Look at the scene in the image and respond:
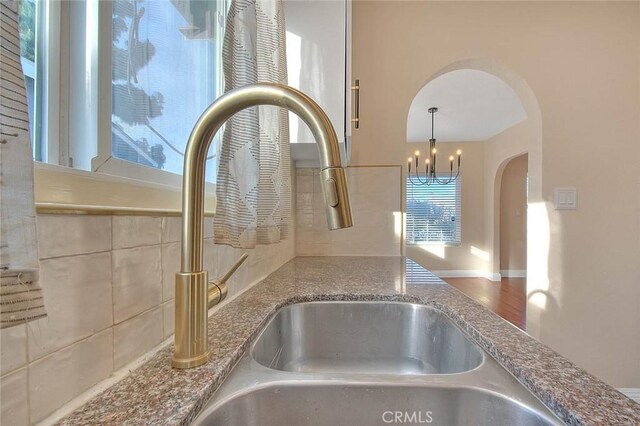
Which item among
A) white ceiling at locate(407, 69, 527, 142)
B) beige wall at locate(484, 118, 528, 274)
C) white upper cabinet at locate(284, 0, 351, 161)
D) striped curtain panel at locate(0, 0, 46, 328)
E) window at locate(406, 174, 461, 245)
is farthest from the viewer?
window at locate(406, 174, 461, 245)

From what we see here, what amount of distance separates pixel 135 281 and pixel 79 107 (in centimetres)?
26

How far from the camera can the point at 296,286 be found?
0.93 meters

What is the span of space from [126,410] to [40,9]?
0.50 metres

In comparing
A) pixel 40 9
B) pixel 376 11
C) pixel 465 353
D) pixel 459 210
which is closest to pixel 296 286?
pixel 465 353

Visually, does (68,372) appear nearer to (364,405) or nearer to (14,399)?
(14,399)

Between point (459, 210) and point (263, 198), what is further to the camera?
point (459, 210)

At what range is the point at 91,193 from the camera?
1.27ft

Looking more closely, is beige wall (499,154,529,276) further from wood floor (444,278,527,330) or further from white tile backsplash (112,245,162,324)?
white tile backsplash (112,245,162,324)

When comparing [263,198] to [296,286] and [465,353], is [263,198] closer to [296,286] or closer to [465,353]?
[296,286]

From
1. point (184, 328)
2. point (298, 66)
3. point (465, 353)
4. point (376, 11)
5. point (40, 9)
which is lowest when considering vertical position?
point (465, 353)

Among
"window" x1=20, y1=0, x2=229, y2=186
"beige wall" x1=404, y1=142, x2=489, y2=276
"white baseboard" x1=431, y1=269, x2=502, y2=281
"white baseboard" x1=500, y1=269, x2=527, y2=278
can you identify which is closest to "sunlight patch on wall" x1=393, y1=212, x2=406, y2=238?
"window" x1=20, y1=0, x2=229, y2=186

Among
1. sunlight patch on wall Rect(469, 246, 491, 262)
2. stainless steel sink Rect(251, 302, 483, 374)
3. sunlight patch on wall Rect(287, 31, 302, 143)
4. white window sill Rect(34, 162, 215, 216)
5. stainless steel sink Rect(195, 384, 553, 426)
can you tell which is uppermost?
sunlight patch on wall Rect(287, 31, 302, 143)

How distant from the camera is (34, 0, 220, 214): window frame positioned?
377 mm

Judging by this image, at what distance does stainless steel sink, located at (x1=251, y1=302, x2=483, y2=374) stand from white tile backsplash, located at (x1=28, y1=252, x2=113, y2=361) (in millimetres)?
412
